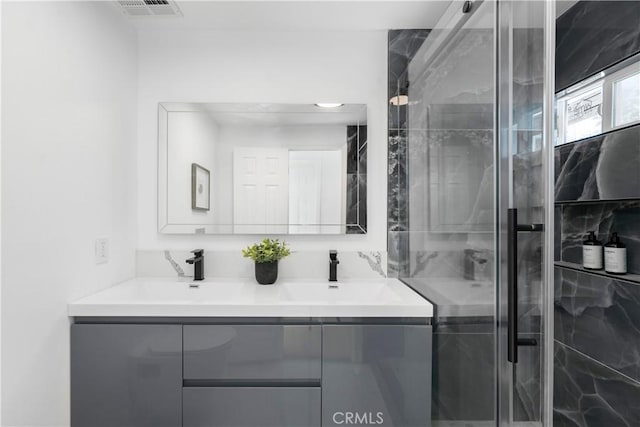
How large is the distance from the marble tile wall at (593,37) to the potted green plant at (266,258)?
1644mm

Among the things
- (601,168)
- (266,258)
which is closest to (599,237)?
(601,168)

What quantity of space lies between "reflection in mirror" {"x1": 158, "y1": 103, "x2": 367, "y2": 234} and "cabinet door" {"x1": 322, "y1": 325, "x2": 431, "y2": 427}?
695mm

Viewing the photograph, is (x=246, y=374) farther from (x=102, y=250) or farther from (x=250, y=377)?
(x=102, y=250)

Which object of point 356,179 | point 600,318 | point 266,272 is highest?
point 356,179

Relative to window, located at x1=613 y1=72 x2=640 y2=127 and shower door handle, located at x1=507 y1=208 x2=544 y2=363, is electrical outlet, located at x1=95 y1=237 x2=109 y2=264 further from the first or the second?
window, located at x1=613 y1=72 x2=640 y2=127

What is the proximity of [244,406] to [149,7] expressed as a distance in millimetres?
1919

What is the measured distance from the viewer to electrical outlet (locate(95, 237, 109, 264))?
A: 5.39ft

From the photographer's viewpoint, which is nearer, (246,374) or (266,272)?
(246,374)

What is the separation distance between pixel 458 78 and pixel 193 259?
1.51 m

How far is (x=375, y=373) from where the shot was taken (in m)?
1.42

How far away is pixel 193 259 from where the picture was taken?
73.4 inches

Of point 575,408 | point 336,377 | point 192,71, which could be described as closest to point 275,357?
point 336,377

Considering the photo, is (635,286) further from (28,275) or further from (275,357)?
(28,275)

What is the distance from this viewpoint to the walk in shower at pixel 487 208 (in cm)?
88
